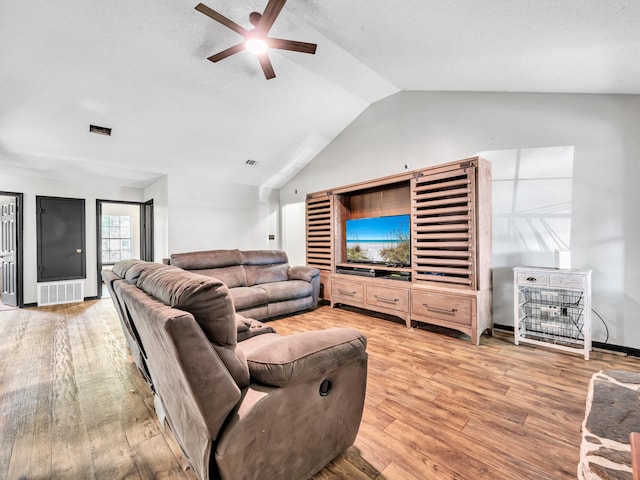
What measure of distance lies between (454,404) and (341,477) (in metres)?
0.99

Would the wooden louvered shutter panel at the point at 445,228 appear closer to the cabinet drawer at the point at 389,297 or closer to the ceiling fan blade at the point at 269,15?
the cabinet drawer at the point at 389,297

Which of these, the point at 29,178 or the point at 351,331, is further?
the point at 29,178

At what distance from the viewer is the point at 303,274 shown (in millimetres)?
4520

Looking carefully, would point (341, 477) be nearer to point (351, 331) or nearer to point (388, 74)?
point (351, 331)

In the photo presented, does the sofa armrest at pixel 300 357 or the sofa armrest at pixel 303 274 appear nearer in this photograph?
the sofa armrest at pixel 300 357

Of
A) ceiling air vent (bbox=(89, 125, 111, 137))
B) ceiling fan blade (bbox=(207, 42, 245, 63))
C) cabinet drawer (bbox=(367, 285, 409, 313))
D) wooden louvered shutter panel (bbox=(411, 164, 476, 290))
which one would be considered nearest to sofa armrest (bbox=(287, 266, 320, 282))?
cabinet drawer (bbox=(367, 285, 409, 313))

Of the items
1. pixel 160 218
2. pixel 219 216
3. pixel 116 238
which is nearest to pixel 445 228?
pixel 219 216

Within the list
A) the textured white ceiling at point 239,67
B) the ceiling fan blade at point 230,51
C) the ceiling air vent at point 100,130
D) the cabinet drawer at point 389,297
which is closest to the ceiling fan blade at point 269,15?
the ceiling fan blade at point 230,51

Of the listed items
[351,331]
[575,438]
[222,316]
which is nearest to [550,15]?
[351,331]

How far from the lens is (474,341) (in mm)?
3006

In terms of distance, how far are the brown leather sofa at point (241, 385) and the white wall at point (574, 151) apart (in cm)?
286

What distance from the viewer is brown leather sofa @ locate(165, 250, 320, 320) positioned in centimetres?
384

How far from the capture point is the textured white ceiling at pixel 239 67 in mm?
2180

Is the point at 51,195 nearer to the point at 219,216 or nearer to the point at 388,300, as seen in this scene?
the point at 219,216
